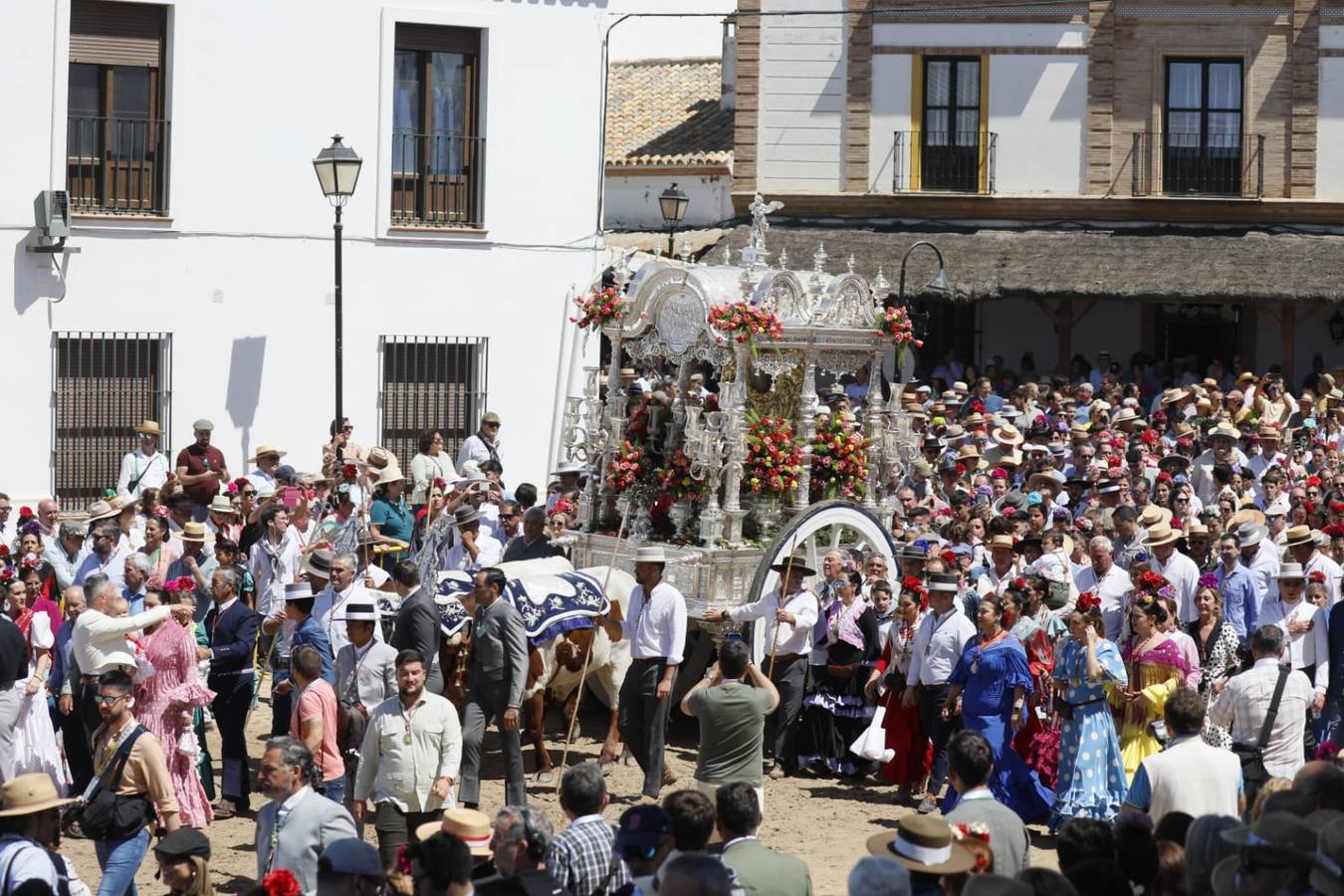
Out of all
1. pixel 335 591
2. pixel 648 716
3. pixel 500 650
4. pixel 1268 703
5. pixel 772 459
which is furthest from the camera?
pixel 772 459

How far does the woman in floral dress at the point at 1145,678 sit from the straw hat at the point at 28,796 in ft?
20.5

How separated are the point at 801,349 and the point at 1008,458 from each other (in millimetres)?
5249

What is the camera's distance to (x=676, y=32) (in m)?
36.5

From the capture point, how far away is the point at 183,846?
8.11m

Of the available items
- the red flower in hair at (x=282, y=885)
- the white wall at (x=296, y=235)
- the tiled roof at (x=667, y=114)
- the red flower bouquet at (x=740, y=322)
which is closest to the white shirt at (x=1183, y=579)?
the red flower bouquet at (x=740, y=322)

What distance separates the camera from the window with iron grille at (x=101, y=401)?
19.9 m

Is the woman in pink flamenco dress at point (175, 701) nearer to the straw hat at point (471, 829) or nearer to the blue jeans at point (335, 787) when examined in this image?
the blue jeans at point (335, 787)

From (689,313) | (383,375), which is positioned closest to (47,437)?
(383,375)

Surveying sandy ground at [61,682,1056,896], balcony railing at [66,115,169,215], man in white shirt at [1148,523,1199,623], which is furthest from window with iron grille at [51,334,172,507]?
man in white shirt at [1148,523,1199,623]

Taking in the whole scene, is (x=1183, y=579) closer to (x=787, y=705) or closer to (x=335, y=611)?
(x=787, y=705)

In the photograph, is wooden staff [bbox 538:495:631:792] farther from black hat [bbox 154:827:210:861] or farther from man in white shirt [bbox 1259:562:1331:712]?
black hat [bbox 154:827:210:861]

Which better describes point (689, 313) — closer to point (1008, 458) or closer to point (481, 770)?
point (481, 770)

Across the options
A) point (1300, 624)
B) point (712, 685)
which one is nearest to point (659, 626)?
point (712, 685)

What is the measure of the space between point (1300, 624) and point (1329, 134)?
1799 cm
